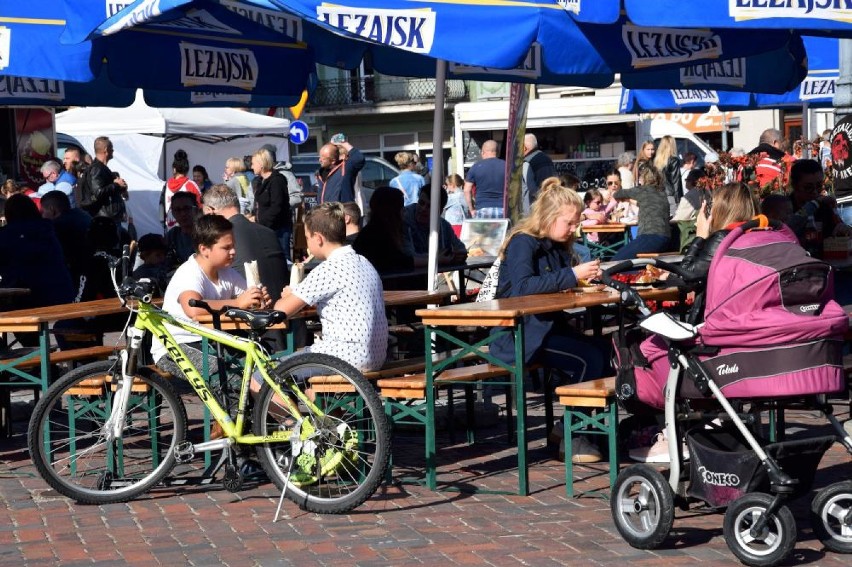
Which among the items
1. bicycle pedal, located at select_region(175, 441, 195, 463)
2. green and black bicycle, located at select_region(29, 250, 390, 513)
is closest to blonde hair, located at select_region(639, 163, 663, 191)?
green and black bicycle, located at select_region(29, 250, 390, 513)

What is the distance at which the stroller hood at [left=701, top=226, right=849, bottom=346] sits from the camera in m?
6.07

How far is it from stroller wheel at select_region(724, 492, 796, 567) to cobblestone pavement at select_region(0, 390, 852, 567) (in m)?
0.17

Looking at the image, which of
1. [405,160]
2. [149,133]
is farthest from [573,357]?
[149,133]

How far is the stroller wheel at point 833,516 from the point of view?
236 inches

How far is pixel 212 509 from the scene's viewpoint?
730 centimetres

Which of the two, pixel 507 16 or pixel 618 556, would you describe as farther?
pixel 507 16

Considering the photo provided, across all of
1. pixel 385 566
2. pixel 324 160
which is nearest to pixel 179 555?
pixel 385 566

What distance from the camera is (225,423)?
7.38 metres

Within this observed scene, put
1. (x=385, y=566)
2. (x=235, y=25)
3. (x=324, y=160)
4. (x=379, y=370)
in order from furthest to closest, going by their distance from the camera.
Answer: (x=324, y=160) → (x=235, y=25) → (x=379, y=370) → (x=385, y=566)

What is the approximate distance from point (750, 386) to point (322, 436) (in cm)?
207

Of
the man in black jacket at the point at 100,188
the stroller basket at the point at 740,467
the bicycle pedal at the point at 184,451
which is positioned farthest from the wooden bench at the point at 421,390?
the man in black jacket at the point at 100,188

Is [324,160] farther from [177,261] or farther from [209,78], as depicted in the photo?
[209,78]

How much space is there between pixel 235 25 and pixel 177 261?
128 inches

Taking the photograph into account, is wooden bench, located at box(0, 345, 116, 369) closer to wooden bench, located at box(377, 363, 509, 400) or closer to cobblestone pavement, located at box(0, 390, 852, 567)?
cobblestone pavement, located at box(0, 390, 852, 567)
